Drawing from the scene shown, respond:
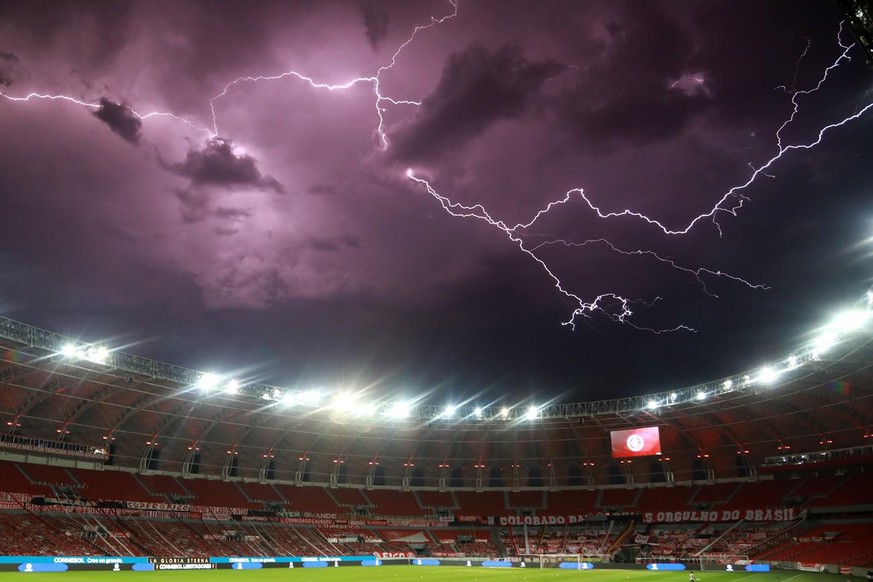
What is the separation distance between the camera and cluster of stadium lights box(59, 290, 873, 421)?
4003 centimetres

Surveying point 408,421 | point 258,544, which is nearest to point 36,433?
point 258,544

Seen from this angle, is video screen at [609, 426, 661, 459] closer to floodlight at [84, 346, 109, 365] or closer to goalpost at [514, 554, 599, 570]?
goalpost at [514, 554, 599, 570]

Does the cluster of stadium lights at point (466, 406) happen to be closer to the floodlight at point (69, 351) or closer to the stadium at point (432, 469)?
the floodlight at point (69, 351)

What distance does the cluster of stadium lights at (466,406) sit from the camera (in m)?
40.0

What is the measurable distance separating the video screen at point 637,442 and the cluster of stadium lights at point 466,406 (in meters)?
2.56

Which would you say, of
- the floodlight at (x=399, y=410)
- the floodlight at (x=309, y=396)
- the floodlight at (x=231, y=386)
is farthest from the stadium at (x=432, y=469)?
the floodlight at (x=309, y=396)

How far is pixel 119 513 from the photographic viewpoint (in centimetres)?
5650

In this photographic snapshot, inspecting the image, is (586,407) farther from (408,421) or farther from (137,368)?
(137,368)

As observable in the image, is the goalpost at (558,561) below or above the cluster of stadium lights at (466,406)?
below

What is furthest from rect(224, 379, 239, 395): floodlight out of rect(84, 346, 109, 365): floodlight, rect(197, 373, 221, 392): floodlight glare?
rect(84, 346, 109, 365): floodlight

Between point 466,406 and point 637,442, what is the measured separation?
18647 mm

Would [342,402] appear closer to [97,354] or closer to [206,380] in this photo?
[206,380]

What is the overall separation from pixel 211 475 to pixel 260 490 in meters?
5.89

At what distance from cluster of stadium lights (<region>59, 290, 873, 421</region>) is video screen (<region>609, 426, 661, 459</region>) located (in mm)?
2560
